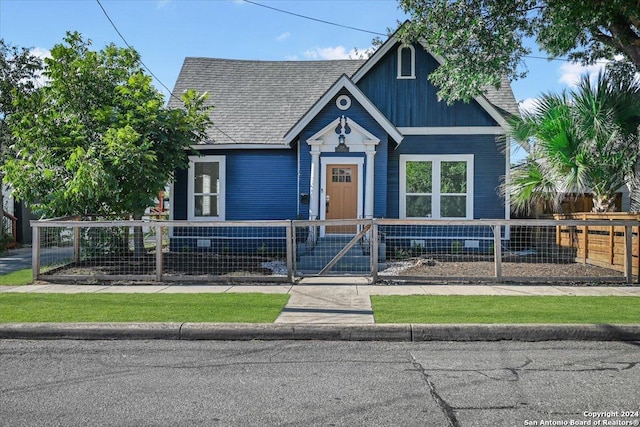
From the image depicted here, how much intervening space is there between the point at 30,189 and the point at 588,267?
12536mm

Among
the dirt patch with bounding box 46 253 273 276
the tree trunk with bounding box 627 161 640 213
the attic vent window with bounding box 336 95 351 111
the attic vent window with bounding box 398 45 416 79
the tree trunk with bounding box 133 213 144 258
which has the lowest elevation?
the dirt patch with bounding box 46 253 273 276

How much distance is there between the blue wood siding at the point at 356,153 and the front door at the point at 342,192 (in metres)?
0.39

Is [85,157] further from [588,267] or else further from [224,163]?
[588,267]

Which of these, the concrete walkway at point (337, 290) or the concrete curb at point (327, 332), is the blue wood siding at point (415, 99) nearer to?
the concrete walkway at point (337, 290)

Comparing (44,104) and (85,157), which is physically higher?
(44,104)

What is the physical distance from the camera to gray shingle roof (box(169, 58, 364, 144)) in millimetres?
16094

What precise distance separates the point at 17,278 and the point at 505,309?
31.2 feet

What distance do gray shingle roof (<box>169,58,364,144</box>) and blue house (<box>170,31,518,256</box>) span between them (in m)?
0.08

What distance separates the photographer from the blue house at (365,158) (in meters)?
14.3

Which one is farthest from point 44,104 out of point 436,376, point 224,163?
point 436,376

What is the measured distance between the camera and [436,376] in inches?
195

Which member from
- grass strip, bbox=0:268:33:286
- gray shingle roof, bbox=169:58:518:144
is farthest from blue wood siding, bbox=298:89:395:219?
Answer: grass strip, bbox=0:268:33:286

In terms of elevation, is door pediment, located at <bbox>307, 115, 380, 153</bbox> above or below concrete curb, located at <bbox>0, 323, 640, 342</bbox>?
above

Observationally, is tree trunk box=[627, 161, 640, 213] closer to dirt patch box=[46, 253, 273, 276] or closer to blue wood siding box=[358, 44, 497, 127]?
blue wood siding box=[358, 44, 497, 127]
